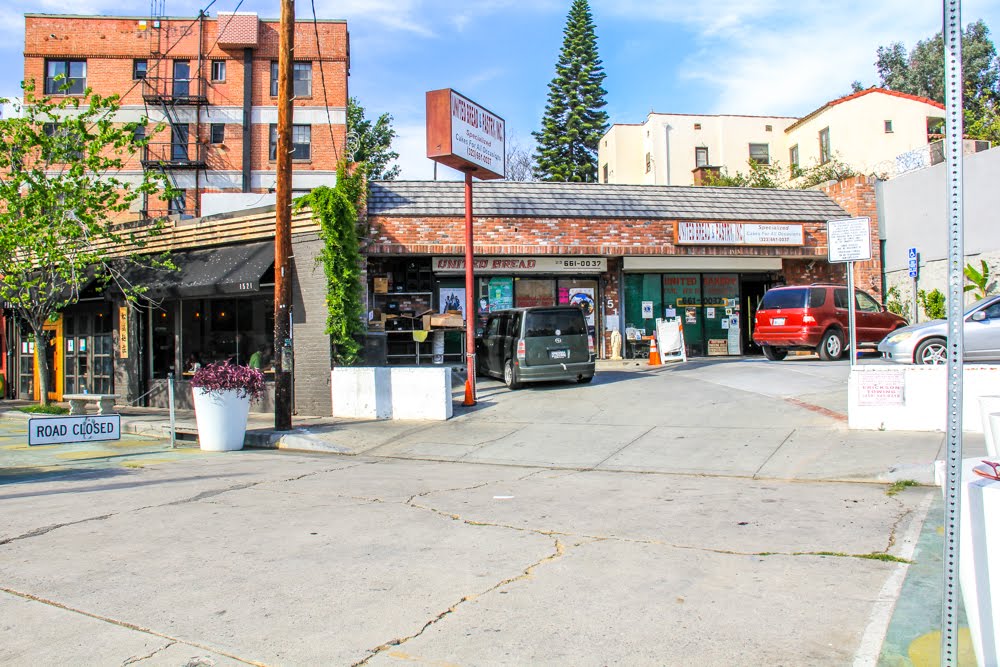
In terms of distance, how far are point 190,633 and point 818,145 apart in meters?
40.5

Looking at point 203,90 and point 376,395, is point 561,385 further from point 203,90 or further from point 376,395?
point 203,90

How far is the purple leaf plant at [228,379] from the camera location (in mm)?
12336

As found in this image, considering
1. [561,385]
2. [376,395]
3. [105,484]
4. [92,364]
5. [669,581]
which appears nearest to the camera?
[669,581]

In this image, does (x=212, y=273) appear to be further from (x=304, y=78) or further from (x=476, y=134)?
(x=304, y=78)

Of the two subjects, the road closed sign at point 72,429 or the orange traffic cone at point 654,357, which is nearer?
the road closed sign at point 72,429

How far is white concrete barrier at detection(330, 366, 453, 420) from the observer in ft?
46.1

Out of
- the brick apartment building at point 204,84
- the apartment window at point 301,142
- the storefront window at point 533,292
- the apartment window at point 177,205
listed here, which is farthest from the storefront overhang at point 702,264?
the apartment window at point 177,205

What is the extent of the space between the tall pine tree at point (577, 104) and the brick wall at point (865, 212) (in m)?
29.1

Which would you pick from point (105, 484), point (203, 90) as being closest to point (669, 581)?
point (105, 484)

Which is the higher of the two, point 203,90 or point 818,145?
point 203,90

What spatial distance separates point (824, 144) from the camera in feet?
125

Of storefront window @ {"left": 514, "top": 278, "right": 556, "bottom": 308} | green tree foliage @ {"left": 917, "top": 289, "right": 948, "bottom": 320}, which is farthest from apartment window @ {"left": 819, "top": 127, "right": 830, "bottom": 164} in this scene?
storefront window @ {"left": 514, "top": 278, "right": 556, "bottom": 308}

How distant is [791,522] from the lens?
6.43 metres

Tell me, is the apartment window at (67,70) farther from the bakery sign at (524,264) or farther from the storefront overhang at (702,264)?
the storefront overhang at (702,264)
